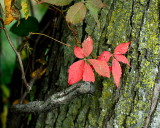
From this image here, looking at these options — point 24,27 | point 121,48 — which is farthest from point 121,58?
point 24,27

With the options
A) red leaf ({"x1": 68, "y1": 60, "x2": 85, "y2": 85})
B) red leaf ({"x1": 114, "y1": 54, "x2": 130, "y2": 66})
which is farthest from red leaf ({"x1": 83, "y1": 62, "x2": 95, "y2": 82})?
red leaf ({"x1": 114, "y1": 54, "x2": 130, "y2": 66})

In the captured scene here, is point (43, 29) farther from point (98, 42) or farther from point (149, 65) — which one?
point (149, 65)

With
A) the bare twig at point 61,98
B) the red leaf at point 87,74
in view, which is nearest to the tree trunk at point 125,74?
the bare twig at point 61,98

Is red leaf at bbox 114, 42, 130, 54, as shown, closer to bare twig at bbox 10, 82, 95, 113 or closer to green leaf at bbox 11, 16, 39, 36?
bare twig at bbox 10, 82, 95, 113

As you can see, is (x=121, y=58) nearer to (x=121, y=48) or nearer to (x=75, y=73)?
(x=121, y=48)

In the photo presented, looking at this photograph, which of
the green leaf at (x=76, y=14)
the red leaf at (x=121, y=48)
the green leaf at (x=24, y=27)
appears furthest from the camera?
the green leaf at (x=24, y=27)

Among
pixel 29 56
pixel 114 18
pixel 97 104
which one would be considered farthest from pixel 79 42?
pixel 29 56

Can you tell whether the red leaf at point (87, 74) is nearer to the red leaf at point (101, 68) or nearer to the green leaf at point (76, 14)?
the red leaf at point (101, 68)
